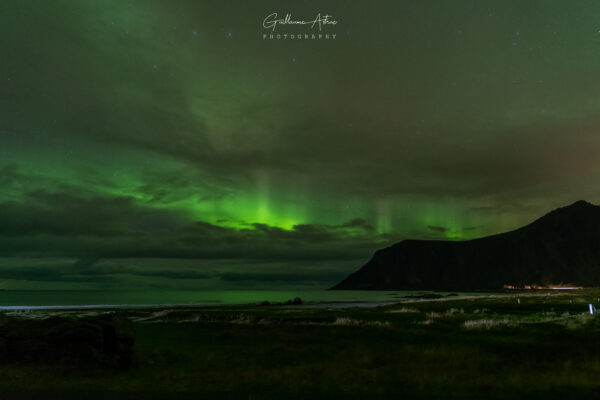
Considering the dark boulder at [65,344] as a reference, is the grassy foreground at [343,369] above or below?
below

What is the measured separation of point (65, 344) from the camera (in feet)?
77.5

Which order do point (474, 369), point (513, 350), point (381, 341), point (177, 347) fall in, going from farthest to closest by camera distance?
point (381, 341) < point (177, 347) < point (513, 350) < point (474, 369)

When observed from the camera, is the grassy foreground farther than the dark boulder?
No

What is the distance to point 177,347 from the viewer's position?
30.6 metres

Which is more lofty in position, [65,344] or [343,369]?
[65,344]

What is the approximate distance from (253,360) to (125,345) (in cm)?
744

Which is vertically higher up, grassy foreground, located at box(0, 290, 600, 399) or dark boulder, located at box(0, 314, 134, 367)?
dark boulder, located at box(0, 314, 134, 367)

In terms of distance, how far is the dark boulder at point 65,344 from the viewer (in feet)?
76.5

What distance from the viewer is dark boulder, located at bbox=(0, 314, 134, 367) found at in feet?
76.5

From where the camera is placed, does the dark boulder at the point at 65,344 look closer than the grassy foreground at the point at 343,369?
No

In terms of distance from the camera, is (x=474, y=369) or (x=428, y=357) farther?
(x=428, y=357)

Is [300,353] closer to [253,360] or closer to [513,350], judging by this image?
[253,360]

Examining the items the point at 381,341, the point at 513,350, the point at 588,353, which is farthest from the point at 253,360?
the point at 588,353

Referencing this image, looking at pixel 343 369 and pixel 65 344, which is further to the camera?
pixel 65 344
